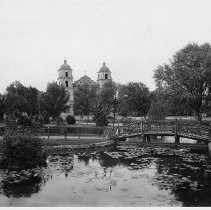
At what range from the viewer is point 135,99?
242 ft

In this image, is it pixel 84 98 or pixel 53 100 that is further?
pixel 84 98

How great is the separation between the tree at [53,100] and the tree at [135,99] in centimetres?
1296

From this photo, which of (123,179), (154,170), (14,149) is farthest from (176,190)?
(14,149)

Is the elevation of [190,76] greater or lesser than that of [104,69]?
lesser

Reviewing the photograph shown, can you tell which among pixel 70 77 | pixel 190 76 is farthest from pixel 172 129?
pixel 70 77

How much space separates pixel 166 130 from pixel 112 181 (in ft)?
54.8

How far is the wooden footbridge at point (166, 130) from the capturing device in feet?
112

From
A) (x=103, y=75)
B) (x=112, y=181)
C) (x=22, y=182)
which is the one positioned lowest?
(x=112, y=181)

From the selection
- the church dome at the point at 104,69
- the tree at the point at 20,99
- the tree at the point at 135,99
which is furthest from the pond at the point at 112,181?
the church dome at the point at 104,69

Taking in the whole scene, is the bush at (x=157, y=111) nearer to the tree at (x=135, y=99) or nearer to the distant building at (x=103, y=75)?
the tree at (x=135, y=99)

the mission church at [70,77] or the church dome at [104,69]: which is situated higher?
the church dome at [104,69]

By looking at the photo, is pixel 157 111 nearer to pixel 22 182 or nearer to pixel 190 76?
pixel 190 76

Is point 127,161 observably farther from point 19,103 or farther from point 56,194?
point 19,103

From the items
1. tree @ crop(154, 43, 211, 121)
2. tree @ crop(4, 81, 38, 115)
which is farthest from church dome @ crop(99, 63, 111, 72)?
tree @ crop(154, 43, 211, 121)
